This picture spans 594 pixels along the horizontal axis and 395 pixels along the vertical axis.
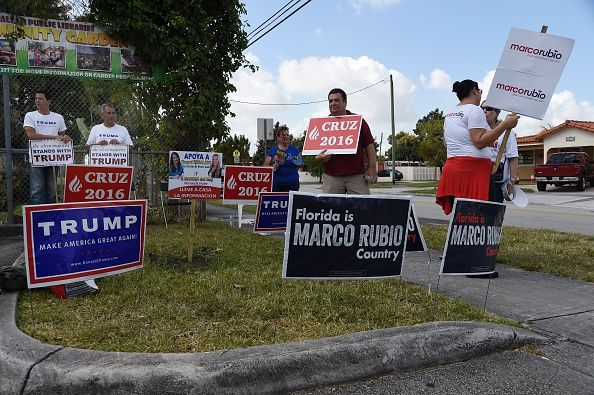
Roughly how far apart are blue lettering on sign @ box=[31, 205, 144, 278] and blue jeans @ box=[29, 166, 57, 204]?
13.1 feet

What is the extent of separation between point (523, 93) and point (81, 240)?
154 inches

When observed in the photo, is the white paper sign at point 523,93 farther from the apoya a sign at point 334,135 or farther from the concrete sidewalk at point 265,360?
the concrete sidewalk at point 265,360

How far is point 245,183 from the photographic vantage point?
23.7 feet

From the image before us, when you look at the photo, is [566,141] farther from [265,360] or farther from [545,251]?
[265,360]

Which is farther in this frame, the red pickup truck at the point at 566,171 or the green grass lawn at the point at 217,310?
the red pickup truck at the point at 566,171

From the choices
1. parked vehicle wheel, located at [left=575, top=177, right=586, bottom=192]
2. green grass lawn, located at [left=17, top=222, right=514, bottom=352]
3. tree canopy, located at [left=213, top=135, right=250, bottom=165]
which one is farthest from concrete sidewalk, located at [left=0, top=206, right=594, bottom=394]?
tree canopy, located at [left=213, top=135, right=250, bottom=165]

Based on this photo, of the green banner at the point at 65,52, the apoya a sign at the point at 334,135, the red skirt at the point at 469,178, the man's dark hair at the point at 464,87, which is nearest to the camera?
the red skirt at the point at 469,178

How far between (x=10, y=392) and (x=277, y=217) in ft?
13.9

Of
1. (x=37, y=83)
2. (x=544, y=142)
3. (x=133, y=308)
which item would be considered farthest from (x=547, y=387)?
(x=544, y=142)

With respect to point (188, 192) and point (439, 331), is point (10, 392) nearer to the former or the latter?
point (439, 331)

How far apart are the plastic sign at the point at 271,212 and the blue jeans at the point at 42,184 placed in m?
3.11

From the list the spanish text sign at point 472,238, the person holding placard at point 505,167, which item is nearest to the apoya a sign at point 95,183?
the spanish text sign at point 472,238

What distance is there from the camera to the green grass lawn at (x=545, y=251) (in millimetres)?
5715

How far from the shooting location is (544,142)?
34.5m
